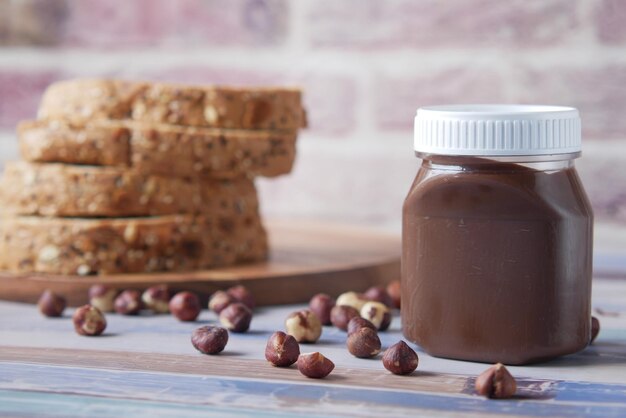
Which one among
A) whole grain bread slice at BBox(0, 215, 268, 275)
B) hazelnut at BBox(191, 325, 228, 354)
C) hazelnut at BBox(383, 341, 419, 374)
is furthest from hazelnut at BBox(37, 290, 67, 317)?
hazelnut at BBox(383, 341, 419, 374)

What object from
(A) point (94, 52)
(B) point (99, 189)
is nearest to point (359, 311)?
(B) point (99, 189)

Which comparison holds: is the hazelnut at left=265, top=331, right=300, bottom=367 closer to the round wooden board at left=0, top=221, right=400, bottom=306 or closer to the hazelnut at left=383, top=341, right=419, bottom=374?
the hazelnut at left=383, top=341, right=419, bottom=374

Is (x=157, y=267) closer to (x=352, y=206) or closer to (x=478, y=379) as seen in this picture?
(x=478, y=379)

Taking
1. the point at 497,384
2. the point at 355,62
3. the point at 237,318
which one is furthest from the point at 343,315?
the point at 355,62

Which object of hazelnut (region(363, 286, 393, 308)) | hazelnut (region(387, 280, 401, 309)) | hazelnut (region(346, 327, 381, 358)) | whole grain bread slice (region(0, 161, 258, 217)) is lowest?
hazelnut (region(387, 280, 401, 309))

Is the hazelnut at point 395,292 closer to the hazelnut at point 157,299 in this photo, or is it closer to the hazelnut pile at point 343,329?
the hazelnut pile at point 343,329

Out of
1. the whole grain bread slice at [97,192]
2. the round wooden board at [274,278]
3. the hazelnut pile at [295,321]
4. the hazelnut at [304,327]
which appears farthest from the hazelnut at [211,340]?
the whole grain bread slice at [97,192]
